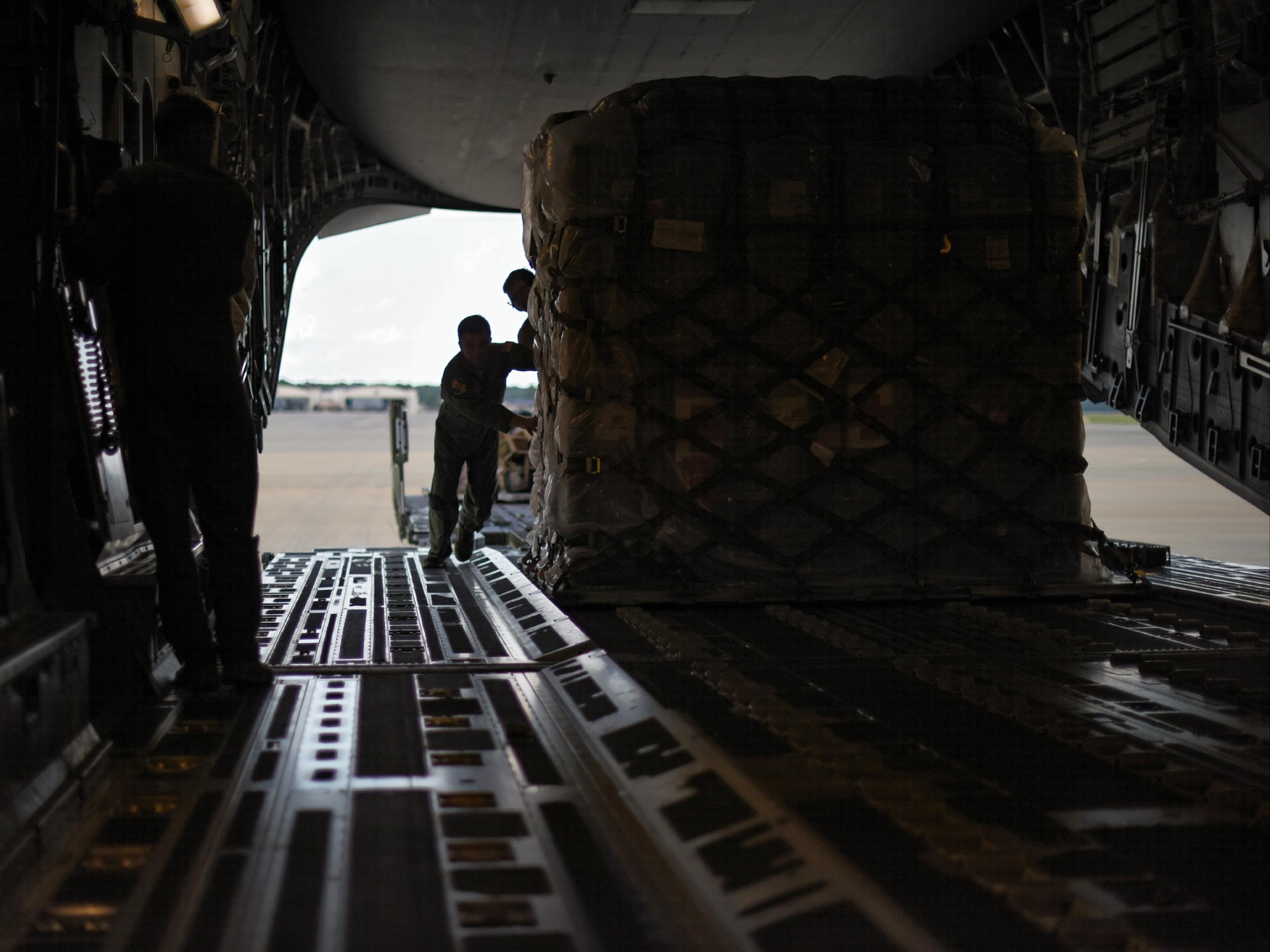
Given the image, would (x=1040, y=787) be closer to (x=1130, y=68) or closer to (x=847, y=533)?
(x=847, y=533)

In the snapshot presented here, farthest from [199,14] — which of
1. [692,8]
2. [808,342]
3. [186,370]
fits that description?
[692,8]

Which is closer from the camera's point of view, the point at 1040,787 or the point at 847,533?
the point at 1040,787

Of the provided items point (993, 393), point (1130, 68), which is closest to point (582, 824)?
point (993, 393)

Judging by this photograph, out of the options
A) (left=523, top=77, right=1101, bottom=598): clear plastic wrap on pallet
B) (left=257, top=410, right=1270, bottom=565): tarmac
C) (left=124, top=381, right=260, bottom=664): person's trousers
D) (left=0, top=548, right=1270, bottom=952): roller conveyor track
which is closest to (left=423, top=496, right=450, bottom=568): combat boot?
(left=523, top=77, right=1101, bottom=598): clear plastic wrap on pallet

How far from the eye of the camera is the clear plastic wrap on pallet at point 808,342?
5.63 meters

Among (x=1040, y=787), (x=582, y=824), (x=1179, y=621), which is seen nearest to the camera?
(x=582, y=824)

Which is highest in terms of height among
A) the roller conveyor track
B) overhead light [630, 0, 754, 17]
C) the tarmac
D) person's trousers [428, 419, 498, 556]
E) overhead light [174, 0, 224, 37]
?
overhead light [630, 0, 754, 17]

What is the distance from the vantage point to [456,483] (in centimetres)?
775

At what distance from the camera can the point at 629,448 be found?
18.5 feet

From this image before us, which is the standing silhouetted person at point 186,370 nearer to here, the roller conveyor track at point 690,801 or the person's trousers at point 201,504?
the person's trousers at point 201,504

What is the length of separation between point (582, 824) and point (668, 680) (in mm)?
1409

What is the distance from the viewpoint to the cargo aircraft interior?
7.44 feet

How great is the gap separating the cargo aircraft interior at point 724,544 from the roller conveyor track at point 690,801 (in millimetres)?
15

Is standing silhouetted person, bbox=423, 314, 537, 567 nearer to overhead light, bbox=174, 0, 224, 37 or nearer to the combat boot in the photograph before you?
the combat boot
